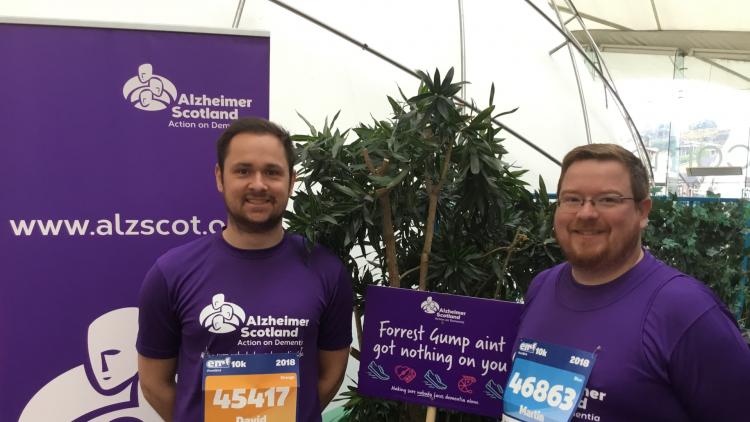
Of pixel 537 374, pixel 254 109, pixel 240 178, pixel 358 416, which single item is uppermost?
pixel 254 109

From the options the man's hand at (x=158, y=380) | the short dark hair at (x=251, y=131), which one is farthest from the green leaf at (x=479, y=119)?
the man's hand at (x=158, y=380)

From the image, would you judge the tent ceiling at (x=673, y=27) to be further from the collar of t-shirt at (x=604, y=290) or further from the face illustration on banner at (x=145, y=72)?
the collar of t-shirt at (x=604, y=290)

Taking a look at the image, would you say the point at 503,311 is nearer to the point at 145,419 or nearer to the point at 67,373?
the point at 145,419

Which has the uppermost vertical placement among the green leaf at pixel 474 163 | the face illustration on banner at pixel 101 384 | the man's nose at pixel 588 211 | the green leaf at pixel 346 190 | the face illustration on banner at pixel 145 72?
the face illustration on banner at pixel 145 72

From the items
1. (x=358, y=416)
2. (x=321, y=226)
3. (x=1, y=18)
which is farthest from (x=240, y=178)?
(x=358, y=416)

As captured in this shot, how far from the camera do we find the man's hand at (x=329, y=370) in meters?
2.15

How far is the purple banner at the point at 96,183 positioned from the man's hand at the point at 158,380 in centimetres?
53

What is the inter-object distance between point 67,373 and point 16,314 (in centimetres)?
32

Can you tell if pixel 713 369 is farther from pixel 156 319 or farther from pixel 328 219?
pixel 156 319

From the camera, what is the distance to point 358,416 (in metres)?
3.26

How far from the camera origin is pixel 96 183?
2.36 metres

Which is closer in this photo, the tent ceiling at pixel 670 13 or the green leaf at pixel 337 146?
the green leaf at pixel 337 146

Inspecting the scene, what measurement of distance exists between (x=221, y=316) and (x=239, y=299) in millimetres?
78

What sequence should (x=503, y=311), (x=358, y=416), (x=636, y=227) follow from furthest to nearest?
(x=358, y=416)
(x=503, y=311)
(x=636, y=227)
